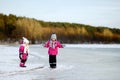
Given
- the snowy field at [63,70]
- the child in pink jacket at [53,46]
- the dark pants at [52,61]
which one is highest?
the child in pink jacket at [53,46]

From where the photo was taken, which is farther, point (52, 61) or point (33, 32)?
point (33, 32)

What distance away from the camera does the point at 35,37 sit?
124000mm

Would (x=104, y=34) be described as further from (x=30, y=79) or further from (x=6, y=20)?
(x=30, y=79)

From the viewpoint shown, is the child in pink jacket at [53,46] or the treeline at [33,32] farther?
the treeline at [33,32]

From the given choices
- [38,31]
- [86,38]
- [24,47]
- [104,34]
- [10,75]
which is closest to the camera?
[10,75]

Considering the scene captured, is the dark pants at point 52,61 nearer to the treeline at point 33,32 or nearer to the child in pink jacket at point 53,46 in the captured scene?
→ the child in pink jacket at point 53,46

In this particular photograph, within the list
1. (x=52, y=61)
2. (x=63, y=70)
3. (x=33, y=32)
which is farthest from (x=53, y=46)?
(x=33, y=32)

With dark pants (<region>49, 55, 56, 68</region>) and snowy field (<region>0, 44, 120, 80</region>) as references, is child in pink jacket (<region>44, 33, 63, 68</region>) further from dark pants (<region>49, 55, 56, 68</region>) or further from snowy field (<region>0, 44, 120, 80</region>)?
snowy field (<region>0, 44, 120, 80</region>)

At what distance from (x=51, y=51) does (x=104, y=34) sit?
152 metres

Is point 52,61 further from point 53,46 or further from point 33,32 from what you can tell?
point 33,32

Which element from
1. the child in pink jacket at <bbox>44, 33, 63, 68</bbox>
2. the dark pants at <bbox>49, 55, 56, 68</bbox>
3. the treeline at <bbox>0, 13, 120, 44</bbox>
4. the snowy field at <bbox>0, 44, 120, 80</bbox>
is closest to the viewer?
the snowy field at <bbox>0, 44, 120, 80</bbox>

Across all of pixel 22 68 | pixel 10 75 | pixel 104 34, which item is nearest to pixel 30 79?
pixel 10 75

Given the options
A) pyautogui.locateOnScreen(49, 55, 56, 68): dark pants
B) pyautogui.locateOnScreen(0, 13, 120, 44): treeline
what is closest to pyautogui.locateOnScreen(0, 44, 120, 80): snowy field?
pyautogui.locateOnScreen(49, 55, 56, 68): dark pants

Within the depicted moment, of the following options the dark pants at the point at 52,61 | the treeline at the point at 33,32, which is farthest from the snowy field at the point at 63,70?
the treeline at the point at 33,32
